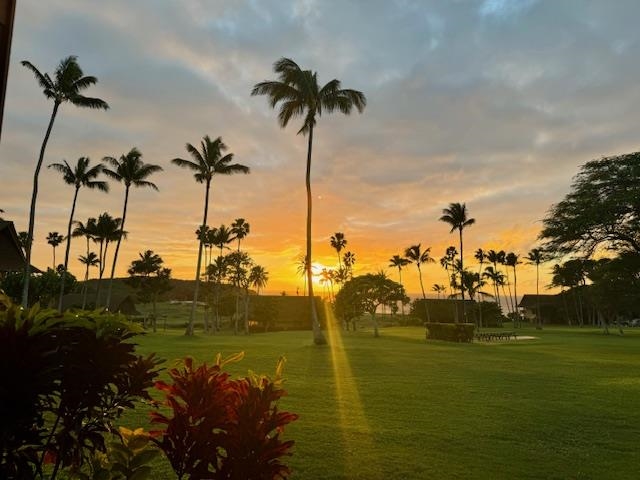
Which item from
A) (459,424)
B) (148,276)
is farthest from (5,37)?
(148,276)

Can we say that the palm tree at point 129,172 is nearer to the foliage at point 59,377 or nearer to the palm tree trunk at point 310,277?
the palm tree trunk at point 310,277

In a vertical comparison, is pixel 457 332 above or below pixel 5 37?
below

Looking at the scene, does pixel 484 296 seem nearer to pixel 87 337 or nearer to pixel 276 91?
pixel 276 91

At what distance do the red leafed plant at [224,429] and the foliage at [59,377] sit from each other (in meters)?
0.36

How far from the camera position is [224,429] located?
2.66 metres

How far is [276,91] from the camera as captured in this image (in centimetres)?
2870

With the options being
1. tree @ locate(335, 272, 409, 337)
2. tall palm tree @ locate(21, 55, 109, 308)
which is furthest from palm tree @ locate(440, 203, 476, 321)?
tall palm tree @ locate(21, 55, 109, 308)

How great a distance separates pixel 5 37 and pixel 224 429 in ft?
12.7

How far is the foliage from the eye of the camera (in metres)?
2.17

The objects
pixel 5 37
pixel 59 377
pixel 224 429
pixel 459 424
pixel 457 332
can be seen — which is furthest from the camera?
pixel 457 332

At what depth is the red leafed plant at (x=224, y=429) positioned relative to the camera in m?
2.53

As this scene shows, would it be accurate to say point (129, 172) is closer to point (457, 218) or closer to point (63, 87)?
point (63, 87)

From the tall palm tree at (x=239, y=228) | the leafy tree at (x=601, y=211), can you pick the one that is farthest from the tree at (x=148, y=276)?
the leafy tree at (x=601, y=211)

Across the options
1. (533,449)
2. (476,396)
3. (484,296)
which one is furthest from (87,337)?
(484,296)
